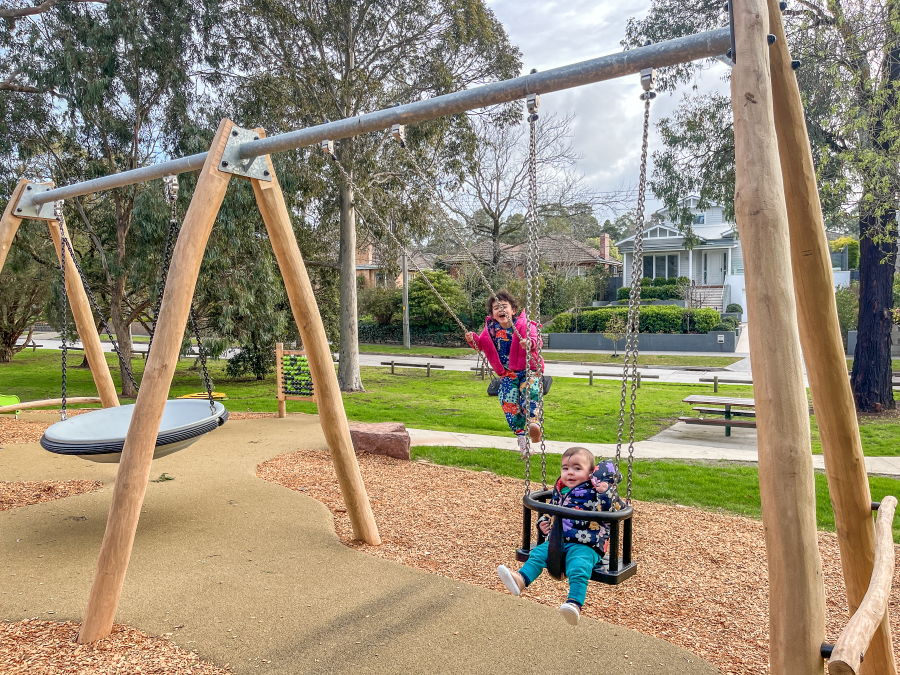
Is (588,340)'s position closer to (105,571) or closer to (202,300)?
(202,300)

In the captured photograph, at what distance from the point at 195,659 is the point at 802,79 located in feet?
39.6

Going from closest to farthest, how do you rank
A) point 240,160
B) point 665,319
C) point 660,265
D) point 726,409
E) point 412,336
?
point 240,160, point 726,409, point 665,319, point 412,336, point 660,265

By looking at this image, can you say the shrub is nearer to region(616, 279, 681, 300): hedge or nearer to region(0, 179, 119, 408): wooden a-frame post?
region(616, 279, 681, 300): hedge

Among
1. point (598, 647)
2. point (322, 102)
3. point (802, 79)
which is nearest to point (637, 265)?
point (598, 647)

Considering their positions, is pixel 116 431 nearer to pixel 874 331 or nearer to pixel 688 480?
pixel 688 480

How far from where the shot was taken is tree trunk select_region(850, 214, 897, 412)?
11.1 m

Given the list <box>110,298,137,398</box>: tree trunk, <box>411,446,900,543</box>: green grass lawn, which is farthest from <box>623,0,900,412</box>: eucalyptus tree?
<box>110,298,137,398</box>: tree trunk

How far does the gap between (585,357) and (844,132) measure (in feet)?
47.9

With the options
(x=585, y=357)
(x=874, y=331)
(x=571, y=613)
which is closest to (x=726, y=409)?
(x=874, y=331)

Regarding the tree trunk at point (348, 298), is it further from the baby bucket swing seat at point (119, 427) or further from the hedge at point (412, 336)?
the hedge at point (412, 336)

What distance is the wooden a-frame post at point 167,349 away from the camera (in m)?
3.28

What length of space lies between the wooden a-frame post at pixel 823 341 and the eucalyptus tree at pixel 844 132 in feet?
22.6

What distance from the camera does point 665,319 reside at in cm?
2573

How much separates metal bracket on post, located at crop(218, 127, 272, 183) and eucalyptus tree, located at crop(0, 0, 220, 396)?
8.47 metres
